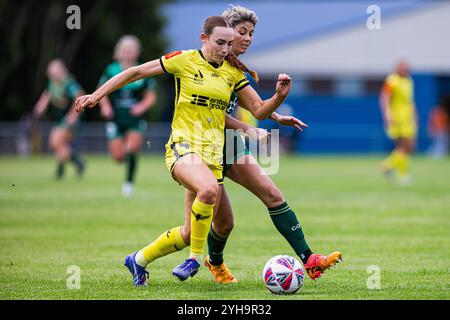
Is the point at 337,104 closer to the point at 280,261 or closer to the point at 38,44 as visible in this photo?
the point at 38,44

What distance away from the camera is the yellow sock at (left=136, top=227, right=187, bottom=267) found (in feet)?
25.3

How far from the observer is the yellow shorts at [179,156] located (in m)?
7.57

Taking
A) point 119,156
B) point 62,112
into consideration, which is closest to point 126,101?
point 119,156

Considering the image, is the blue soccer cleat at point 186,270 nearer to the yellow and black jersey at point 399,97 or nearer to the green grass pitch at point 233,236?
the green grass pitch at point 233,236

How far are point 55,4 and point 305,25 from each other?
13357 millimetres

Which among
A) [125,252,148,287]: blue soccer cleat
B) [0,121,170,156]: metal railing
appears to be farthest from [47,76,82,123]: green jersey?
[125,252,148,287]: blue soccer cleat

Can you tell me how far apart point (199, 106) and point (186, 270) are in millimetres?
1328

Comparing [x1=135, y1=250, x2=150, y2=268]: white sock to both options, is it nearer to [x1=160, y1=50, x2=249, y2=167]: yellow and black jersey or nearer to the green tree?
[x1=160, y1=50, x2=249, y2=167]: yellow and black jersey

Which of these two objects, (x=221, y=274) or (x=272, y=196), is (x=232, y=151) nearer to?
(x=272, y=196)

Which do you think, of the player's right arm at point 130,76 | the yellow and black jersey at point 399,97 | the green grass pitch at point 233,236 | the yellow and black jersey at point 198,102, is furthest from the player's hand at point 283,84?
the yellow and black jersey at point 399,97

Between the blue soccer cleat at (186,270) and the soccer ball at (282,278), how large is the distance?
0.56 m

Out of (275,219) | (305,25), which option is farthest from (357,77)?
(275,219)

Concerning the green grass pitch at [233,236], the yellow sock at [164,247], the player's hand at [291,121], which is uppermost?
the player's hand at [291,121]

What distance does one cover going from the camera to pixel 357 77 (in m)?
41.9
